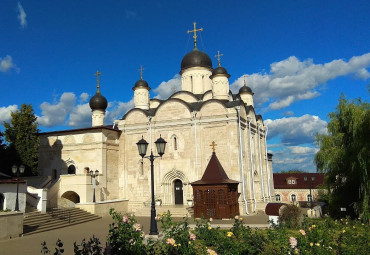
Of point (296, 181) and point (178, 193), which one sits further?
point (296, 181)

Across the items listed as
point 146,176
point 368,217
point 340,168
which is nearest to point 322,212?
point 340,168

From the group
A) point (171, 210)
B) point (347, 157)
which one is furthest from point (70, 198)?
point (347, 157)

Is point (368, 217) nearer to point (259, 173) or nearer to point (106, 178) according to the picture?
point (259, 173)

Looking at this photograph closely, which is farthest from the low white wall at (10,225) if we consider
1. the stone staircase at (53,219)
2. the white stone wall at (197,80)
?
the white stone wall at (197,80)

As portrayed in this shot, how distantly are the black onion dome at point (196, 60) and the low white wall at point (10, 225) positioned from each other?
18.5m

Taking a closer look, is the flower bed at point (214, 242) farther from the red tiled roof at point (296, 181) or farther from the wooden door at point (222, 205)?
the red tiled roof at point (296, 181)

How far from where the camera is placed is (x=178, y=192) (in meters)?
24.2

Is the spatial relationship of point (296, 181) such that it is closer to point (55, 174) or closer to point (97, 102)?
point (97, 102)

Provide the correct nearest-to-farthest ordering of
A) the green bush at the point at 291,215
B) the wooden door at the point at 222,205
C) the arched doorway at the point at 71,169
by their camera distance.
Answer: the green bush at the point at 291,215 < the wooden door at the point at 222,205 < the arched doorway at the point at 71,169

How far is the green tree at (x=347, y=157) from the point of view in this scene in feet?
47.5

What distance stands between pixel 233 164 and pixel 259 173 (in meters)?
5.50

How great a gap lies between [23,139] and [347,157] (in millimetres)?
23585

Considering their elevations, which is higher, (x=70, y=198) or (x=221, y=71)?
(x=221, y=71)

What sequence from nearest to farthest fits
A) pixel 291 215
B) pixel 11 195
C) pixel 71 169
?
1. pixel 291 215
2. pixel 11 195
3. pixel 71 169
